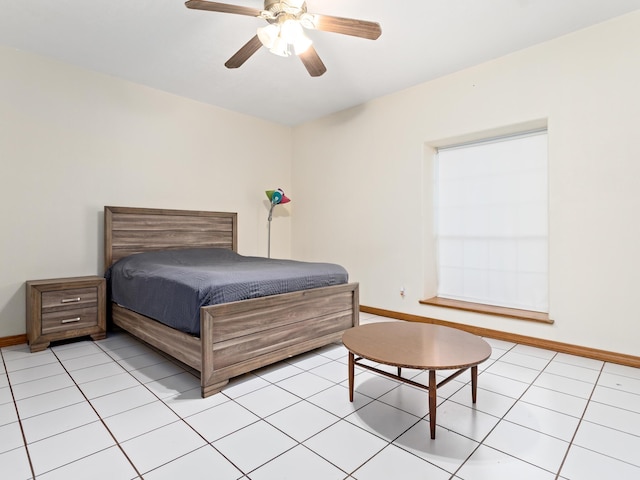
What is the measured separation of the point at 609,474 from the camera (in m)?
1.45

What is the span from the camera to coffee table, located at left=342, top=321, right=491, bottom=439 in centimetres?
171

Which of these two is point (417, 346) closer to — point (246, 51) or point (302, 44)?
point (302, 44)

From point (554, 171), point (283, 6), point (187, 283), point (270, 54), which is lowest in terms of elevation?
point (187, 283)

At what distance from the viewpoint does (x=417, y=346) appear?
78.1 inches

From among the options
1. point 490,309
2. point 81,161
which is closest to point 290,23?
point 81,161

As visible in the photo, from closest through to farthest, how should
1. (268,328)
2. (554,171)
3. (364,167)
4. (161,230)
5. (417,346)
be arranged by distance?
(417,346) → (268,328) → (554,171) → (161,230) → (364,167)

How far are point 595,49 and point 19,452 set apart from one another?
15.2 ft

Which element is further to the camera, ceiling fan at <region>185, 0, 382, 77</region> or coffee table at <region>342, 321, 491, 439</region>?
ceiling fan at <region>185, 0, 382, 77</region>

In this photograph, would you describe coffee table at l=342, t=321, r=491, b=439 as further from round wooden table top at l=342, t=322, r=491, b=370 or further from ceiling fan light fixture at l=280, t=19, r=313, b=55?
ceiling fan light fixture at l=280, t=19, r=313, b=55

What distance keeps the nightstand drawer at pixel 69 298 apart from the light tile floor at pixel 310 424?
497 mm

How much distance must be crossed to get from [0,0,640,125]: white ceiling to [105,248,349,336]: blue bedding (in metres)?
1.97

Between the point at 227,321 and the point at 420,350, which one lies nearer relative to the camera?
the point at 420,350

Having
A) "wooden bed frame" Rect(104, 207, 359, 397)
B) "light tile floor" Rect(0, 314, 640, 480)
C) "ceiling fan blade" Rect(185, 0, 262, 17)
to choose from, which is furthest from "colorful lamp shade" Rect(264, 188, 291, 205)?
"ceiling fan blade" Rect(185, 0, 262, 17)

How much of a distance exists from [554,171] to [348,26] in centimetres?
218
